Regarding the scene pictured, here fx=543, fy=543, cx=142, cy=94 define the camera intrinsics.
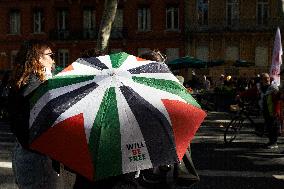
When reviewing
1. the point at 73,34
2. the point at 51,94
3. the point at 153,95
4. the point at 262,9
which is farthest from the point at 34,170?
the point at 73,34

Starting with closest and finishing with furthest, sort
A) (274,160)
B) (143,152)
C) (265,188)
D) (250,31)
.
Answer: (143,152) < (265,188) < (274,160) < (250,31)

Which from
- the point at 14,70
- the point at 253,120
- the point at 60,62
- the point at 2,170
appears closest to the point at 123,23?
the point at 60,62

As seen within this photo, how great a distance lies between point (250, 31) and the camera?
3944 cm

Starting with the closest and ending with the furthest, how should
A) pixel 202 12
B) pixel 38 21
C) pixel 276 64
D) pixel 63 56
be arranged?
pixel 276 64 < pixel 202 12 < pixel 63 56 < pixel 38 21

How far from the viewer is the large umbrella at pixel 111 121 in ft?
7.98

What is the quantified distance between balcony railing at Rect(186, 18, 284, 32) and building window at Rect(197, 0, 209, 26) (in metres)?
0.34

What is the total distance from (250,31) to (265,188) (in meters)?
33.3

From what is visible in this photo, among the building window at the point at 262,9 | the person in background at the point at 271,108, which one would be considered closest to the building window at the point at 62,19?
the building window at the point at 262,9

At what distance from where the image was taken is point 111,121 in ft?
8.04

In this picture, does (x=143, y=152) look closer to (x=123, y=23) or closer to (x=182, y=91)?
(x=182, y=91)

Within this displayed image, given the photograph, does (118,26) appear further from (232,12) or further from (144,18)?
(232,12)

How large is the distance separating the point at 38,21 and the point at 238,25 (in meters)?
15.9

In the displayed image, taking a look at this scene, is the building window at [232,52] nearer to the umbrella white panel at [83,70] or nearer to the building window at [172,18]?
the building window at [172,18]

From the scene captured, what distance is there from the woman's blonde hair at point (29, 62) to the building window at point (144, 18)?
1524 inches
